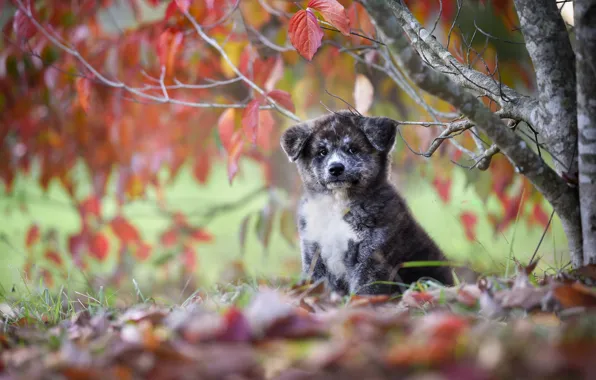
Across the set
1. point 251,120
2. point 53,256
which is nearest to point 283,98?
point 251,120

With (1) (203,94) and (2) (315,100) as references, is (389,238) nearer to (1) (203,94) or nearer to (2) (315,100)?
(2) (315,100)

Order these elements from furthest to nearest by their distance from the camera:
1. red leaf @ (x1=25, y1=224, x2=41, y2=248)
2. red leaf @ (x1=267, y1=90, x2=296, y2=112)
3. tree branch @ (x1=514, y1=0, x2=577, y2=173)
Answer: red leaf @ (x1=25, y1=224, x2=41, y2=248)
red leaf @ (x1=267, y1=90, x2=296, y2=112)
tree branch @ (x1=514, y1=0, x2=577, y2=173)

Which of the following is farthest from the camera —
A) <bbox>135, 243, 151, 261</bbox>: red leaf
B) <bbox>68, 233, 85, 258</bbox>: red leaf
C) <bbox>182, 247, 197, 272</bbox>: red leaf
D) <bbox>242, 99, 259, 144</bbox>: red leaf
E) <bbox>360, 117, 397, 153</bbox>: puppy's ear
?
<bbox>182, 247, 197, 272</bbox>: red leaf

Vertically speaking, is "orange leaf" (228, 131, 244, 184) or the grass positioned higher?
"orange leaf" (228, 131, 244, 184)

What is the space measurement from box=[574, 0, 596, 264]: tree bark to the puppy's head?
1238 mm

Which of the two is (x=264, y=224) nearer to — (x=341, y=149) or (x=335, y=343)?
(x=341, y=149)

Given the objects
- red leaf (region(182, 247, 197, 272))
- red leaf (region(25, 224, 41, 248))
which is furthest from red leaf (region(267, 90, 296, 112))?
red leaf (region(25, 224, 41, 248))

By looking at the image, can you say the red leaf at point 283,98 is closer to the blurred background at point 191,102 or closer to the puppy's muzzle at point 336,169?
the blurred background at point 191,102

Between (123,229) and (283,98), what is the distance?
2.94 meters

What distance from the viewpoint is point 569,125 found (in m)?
2.71

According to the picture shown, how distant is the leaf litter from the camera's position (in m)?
1.50

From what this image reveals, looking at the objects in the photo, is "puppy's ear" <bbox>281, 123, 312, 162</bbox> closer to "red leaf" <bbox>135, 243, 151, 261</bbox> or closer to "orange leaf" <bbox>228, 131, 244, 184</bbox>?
"orange leaf" <bbox>228, 131, 244, 184</bbox>

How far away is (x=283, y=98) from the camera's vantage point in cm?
351

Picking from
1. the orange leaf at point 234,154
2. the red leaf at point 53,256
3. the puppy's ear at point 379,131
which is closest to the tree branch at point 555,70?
the puppy's ear at point 379,131
